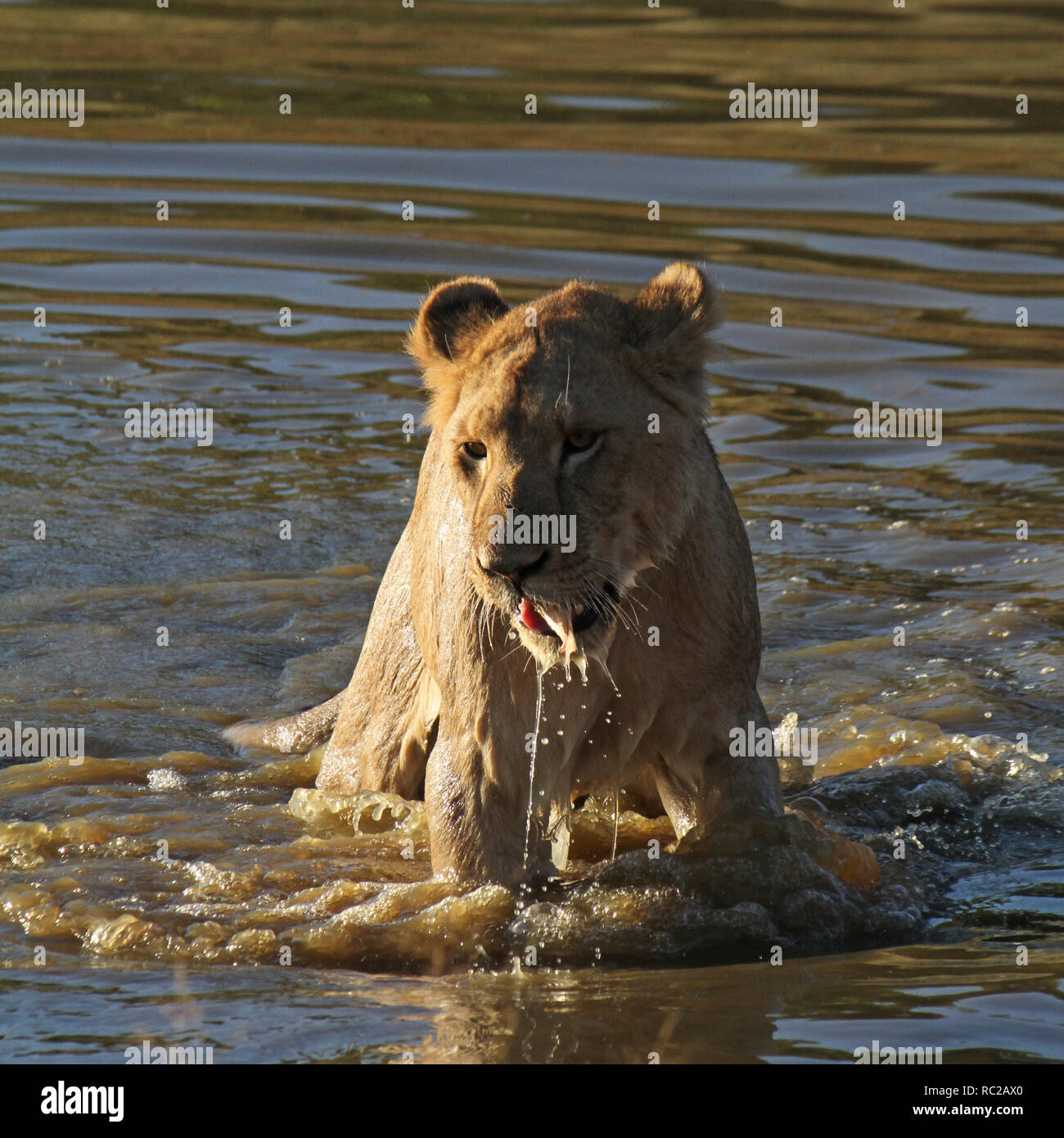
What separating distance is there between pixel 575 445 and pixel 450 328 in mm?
798

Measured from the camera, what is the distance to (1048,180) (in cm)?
1605

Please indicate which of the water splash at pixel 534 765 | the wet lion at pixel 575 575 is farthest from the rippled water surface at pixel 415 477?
the wet lion at pixel 575 575

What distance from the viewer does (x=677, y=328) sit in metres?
5.26

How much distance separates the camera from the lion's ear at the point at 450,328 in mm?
5500

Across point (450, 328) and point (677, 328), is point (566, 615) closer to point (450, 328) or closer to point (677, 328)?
point (677, 328)

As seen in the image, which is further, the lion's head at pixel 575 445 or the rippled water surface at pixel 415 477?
the rippled water surface at pixel 415 477

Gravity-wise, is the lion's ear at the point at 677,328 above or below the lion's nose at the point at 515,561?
above

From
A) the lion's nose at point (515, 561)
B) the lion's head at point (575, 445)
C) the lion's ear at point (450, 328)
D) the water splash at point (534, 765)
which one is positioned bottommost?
the water splash at point (534, 765)

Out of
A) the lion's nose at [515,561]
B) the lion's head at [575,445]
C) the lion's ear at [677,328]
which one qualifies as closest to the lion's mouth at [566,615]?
the lion's head at [575,445]

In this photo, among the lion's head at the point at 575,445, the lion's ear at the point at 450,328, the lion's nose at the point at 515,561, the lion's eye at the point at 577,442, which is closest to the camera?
the lion's nose at the point at 515,561

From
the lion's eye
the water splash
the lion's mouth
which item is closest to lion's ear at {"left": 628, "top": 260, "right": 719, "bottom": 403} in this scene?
the lion's eye

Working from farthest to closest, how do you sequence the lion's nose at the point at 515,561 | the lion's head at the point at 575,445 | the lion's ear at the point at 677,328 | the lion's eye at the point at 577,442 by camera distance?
the lion's ear at the point at 677,328 → the lion's eye at the point at 577,442 → the lion's head at the point at 575,445 → the lion's nose at the point at 515,561

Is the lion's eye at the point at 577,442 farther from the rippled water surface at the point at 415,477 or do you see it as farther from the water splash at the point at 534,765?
the rippled water surface at the point at 415,477
